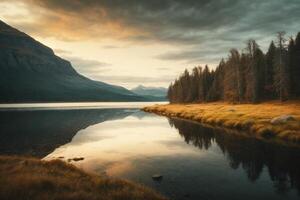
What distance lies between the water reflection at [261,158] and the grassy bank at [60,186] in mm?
9495

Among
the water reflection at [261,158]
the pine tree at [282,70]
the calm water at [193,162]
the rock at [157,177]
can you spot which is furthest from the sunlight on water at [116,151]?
the pine tree at [282,70]

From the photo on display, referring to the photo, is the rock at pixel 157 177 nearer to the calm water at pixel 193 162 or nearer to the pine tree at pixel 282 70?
the calm water at pixel 193 162

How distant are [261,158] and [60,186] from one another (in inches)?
731

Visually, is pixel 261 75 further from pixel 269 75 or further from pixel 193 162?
pixel 193 162

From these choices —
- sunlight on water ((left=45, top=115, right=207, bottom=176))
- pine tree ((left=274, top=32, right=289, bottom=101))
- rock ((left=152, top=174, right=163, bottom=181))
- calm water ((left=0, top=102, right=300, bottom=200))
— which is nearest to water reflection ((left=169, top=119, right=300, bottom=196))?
calm water ((left=0, top=102, right=300, bottom=200))

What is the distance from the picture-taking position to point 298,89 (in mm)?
71438

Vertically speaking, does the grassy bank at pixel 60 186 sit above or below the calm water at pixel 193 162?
above

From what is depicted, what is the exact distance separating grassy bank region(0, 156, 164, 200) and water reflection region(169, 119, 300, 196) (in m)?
9.49

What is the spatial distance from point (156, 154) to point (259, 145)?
38.8ft

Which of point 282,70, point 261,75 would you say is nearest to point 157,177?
point 282,70

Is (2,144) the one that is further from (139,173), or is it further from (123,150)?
(139,173)

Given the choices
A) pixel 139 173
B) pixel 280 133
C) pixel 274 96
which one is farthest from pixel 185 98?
pixel 139 173

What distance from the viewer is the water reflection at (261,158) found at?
18.7 meters

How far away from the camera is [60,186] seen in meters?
13.7
